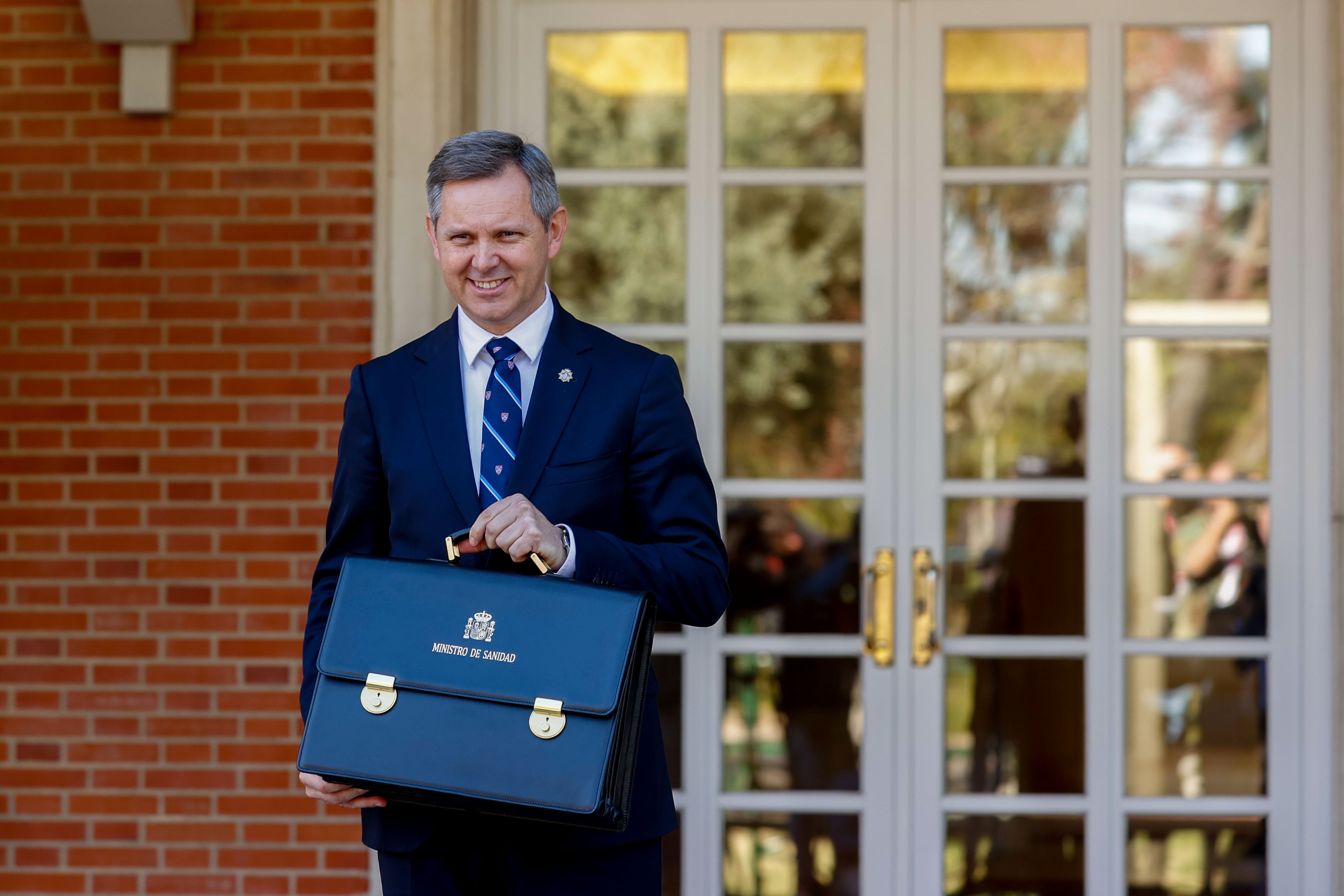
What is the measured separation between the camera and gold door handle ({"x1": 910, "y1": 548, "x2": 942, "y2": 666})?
9.91ft

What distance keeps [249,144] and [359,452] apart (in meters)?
1.47

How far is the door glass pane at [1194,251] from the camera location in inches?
120

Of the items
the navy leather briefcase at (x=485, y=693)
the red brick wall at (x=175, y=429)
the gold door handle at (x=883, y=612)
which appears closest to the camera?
the navy leather briefcase at (x=485, y=693)

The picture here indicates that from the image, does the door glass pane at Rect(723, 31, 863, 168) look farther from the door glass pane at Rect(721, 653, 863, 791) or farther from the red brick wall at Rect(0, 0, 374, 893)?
the door glass pane at Rect(721, 653, 863, 791)

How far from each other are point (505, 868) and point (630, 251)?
1811 mm

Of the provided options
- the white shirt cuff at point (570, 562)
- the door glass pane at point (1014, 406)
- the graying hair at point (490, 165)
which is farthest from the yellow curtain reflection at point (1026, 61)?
the white shirt cuff at point (570, 562)

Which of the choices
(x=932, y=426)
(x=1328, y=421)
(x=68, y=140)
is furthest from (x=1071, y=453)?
(x=68, y=140)

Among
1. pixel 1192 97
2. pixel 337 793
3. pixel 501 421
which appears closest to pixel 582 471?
pixel 501 421

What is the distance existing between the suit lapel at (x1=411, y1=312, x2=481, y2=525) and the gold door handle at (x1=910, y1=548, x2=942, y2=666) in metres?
1.59

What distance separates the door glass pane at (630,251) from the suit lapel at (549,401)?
134cm

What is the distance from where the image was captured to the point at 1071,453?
121 inches

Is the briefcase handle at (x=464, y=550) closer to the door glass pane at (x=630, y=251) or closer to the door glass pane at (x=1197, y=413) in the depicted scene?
the door glass pane at (x=630, y=251)

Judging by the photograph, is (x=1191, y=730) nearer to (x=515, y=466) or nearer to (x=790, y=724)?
(x=790, y=724)

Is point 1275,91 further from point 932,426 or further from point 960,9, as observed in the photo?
point 932,426
